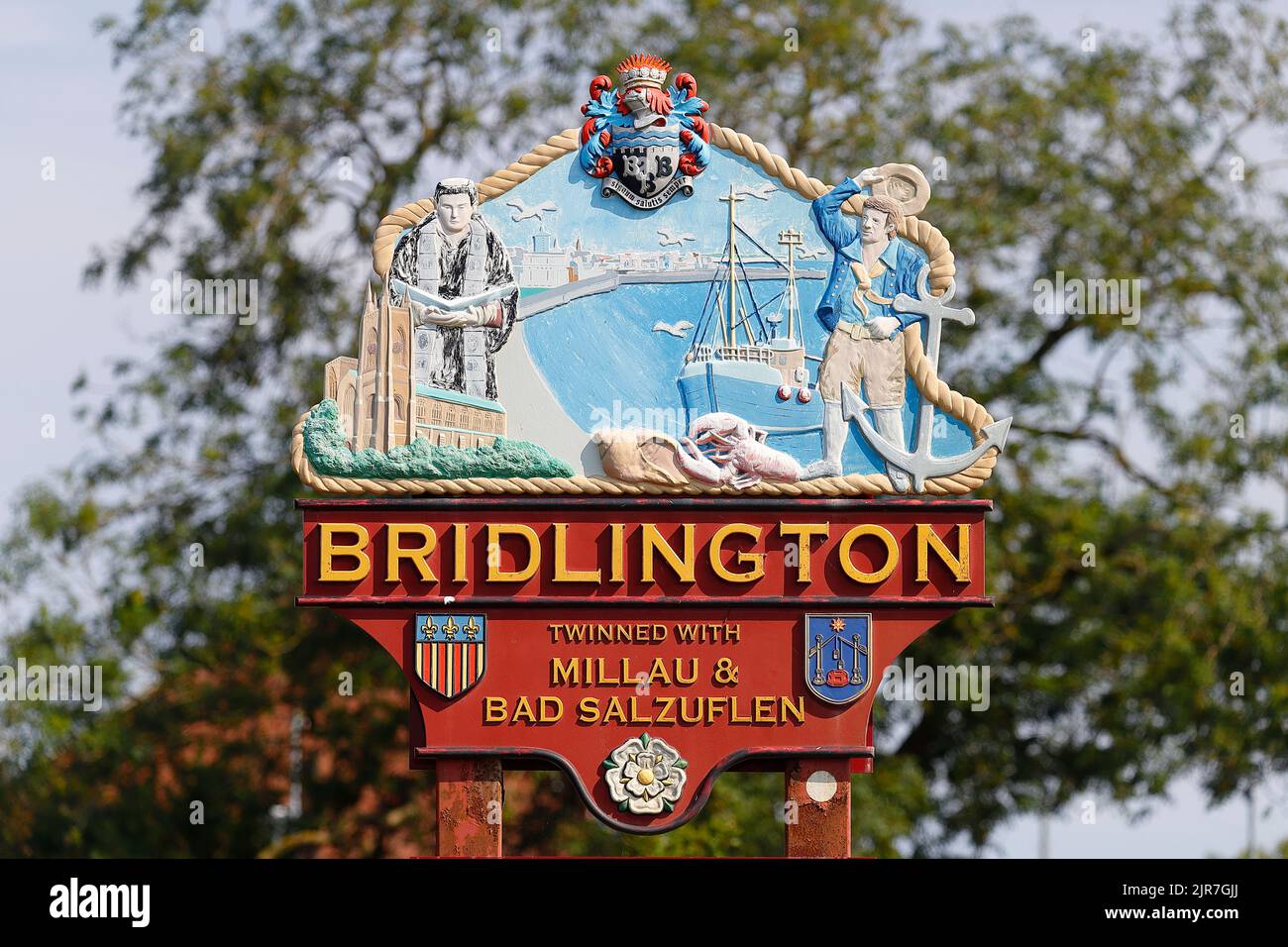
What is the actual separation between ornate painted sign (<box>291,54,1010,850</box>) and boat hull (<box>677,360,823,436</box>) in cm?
2

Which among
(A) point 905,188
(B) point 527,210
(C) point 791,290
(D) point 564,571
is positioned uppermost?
(A) point 905,188

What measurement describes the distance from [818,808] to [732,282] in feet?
11.2

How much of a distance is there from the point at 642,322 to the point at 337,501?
227cm

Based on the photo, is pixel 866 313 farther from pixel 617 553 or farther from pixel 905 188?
pixel 617 553

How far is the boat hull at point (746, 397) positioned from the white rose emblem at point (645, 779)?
7.20ft

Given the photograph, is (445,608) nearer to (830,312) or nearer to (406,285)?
(406,285)

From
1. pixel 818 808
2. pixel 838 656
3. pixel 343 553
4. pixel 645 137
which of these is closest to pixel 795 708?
pixel 838 656

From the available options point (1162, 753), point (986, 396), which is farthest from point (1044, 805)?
point (986, 396)

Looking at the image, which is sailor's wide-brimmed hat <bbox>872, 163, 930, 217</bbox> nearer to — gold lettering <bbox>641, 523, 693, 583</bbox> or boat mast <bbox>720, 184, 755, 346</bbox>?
boat mast <bbox>720, 184, 755, 346</bbox>

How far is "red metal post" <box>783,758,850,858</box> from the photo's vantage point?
45.1 ft

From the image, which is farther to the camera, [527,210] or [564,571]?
[527,210]

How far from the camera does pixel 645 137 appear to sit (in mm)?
14461

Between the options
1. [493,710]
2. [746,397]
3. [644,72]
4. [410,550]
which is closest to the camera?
[493,710]

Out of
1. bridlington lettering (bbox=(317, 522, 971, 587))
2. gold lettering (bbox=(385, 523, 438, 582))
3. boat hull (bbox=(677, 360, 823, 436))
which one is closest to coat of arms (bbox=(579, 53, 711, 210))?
boat hull (bbox=(677, 360, 823, 436))
